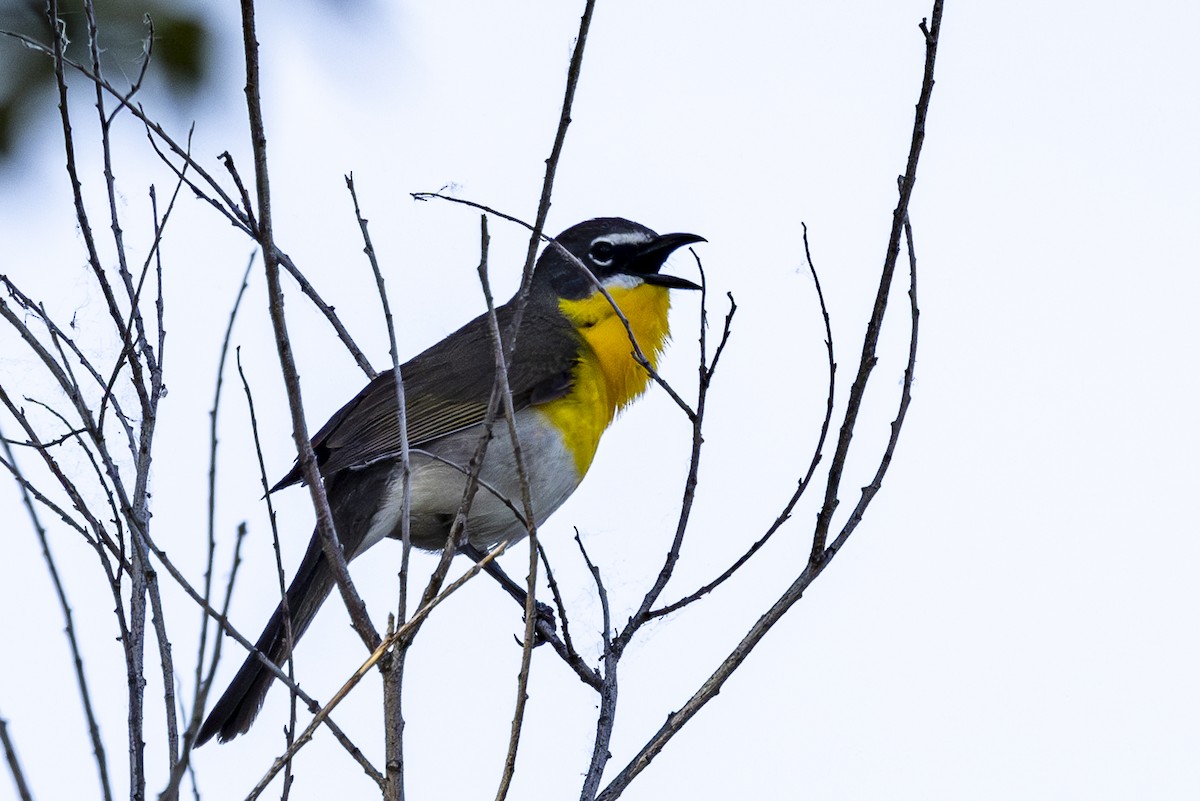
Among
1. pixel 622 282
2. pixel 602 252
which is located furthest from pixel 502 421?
pixel 602 252

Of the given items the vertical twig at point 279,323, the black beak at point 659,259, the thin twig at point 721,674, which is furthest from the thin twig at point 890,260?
the black beak at point 659,259

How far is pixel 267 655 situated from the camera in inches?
167

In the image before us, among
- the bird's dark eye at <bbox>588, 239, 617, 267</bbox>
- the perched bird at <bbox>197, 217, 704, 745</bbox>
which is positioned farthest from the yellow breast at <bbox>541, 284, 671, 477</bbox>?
the bird's dark eye at <bbox>588, 239, 617, 267</bbox>

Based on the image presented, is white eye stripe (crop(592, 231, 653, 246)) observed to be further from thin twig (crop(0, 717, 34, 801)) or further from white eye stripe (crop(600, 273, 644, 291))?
thin twig (crop(0, 717, 34, 801))

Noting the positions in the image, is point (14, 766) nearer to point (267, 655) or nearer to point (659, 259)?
point (267, 655)

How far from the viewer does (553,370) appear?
208 inches

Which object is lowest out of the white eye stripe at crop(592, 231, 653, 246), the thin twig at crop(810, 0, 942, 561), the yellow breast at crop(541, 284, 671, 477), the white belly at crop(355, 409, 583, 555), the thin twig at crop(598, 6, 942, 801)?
the thin twig at crop(598, 6, 942, 801)

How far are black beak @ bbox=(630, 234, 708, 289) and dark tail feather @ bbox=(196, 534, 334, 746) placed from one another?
1.87 meters

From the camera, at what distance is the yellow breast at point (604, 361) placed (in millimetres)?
5211

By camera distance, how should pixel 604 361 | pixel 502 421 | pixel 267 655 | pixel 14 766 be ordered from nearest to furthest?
pixel 14 766 → pixel 267 655 → pixel 502 421 → pixel 604 361

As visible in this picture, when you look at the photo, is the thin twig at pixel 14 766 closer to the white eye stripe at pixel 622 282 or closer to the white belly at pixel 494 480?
the white belly at pixel 494 480

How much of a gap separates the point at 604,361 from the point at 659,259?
20.4 inches

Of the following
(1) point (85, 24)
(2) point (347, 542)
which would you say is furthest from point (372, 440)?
(1) point (85, 24)

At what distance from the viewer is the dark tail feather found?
407cm
